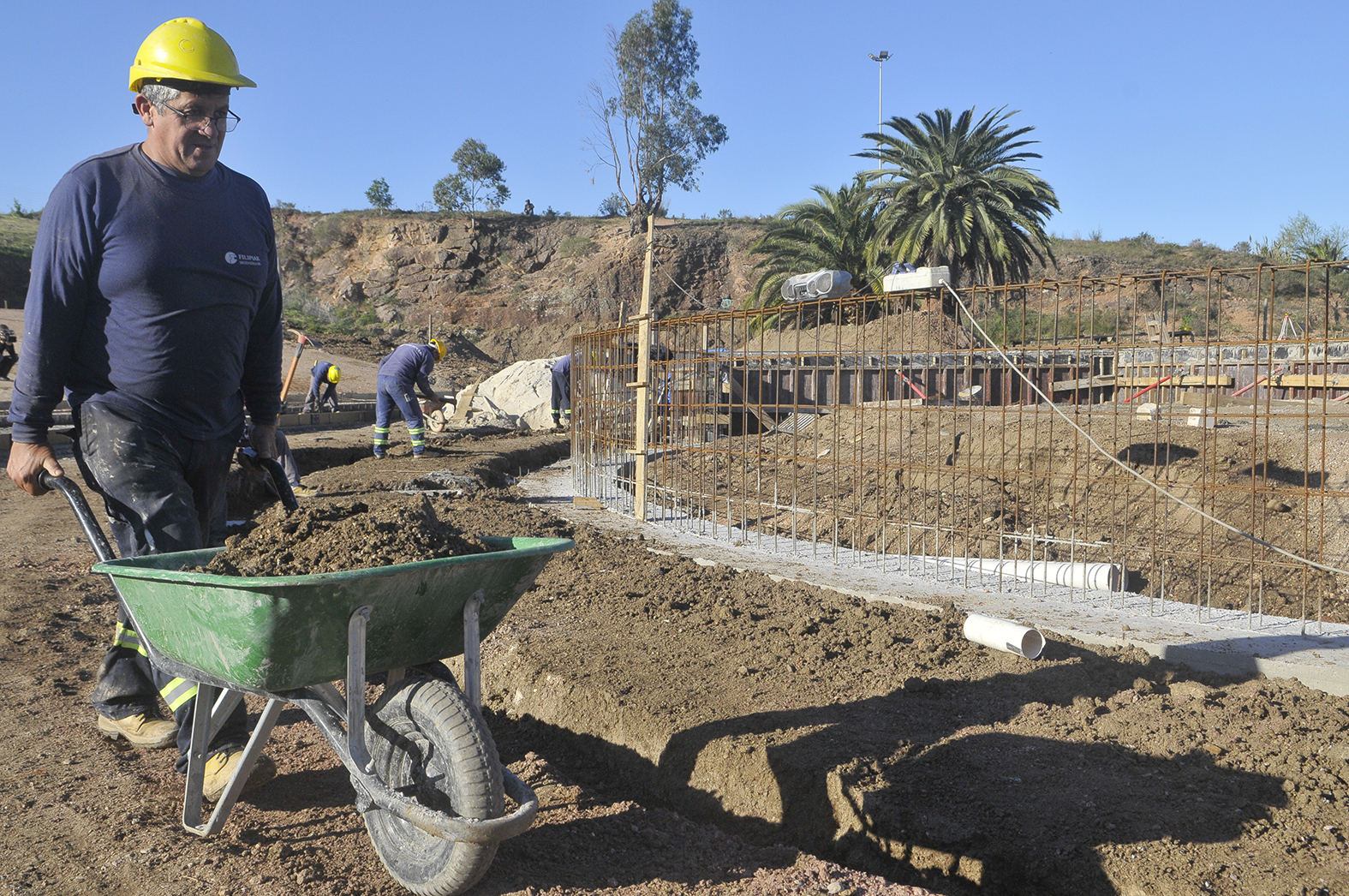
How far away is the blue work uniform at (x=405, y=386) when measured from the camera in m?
11.4

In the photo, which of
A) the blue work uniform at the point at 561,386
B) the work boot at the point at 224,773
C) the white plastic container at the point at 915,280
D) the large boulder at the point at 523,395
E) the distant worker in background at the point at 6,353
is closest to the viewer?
the work boot at the point at 224,773

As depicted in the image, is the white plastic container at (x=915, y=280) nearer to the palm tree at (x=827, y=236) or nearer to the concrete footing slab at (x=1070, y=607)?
the concrete footing slab at (x=1070, y=607)

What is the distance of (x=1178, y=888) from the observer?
8.50 ft

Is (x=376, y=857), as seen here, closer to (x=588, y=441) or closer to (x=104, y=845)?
(x=104, y=845)

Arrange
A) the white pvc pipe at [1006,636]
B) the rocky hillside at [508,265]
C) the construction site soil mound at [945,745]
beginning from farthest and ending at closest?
1. the rocky hillside at [508,265]
2. the white pvc pipe at [1006,636]
3. the construction site soil mound at [945,745]

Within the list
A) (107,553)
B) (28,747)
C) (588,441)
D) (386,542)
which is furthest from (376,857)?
(588,441)

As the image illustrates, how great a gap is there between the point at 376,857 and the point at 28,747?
145 centimetres

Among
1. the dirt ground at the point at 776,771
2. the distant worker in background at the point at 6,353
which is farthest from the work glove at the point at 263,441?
the distant worker in background at the point at 6,353

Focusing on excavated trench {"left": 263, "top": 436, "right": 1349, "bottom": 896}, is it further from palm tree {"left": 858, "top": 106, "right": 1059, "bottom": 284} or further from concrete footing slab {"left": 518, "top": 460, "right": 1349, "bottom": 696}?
palm tree {"left": 858, "top": 106, "right": 1059, "bottom": 284}

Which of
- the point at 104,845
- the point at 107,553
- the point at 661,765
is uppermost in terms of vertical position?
the point at 107,553

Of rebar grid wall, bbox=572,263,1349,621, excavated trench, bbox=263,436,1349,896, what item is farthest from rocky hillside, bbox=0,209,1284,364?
excavated trench, bbox=263,436,1349,896

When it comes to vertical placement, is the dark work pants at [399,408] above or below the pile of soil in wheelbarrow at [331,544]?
above

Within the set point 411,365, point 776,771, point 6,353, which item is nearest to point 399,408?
point 411,365

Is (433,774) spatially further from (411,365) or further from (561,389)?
(561,389)
